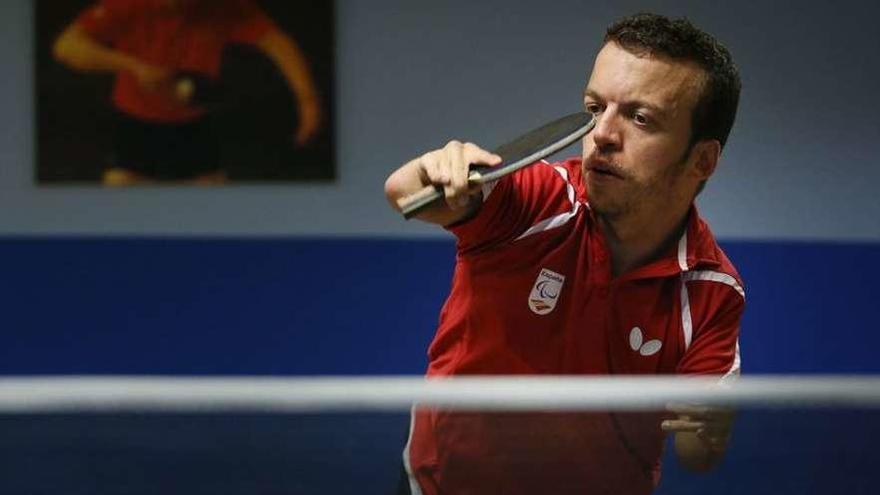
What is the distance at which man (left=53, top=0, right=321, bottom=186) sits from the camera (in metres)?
4.79

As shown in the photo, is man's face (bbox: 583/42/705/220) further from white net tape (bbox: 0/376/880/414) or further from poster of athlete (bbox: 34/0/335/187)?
poster of athlete (bbox: 34/0/335/187)

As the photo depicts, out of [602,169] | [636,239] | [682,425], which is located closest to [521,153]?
[602,169]

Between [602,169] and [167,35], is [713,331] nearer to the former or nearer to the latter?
[602,169]

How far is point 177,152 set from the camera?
4.83 meters

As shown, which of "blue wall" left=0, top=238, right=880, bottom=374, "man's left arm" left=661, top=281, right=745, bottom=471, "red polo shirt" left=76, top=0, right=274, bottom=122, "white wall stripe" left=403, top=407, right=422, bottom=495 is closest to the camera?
"white wall stripe" left=403, top=407, right=422, bottom=495

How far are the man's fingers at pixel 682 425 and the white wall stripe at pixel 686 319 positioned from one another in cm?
46

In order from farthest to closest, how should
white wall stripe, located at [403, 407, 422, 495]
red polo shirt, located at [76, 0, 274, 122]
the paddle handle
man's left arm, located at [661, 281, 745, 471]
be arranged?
red polo shirt, located at [76, 0, 274, 122] < man's left arm, located at [661, 281, 745, 471] < the paddle handle < white wall stripe, located at [403, 407, 422, 495]

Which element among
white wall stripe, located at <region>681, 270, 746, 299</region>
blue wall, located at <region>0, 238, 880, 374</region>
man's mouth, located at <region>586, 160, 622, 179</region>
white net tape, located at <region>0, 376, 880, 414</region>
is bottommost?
blue wall, located at <region>0, 238, 880, 374</region>

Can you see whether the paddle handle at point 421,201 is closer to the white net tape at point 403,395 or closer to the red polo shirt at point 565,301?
the red polo shirt at point 565,301

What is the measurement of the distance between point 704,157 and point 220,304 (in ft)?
11.3

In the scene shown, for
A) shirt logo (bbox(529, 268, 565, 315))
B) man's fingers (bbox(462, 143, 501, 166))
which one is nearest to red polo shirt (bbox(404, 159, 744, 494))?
shirt logo (bbox(529, 268, 565, 315))

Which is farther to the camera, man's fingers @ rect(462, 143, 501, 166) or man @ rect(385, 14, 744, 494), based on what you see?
man @ rect(385, 14, 744, 494)

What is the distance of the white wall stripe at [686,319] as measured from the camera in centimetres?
160

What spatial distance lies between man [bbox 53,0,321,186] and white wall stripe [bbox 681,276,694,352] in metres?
3.33
